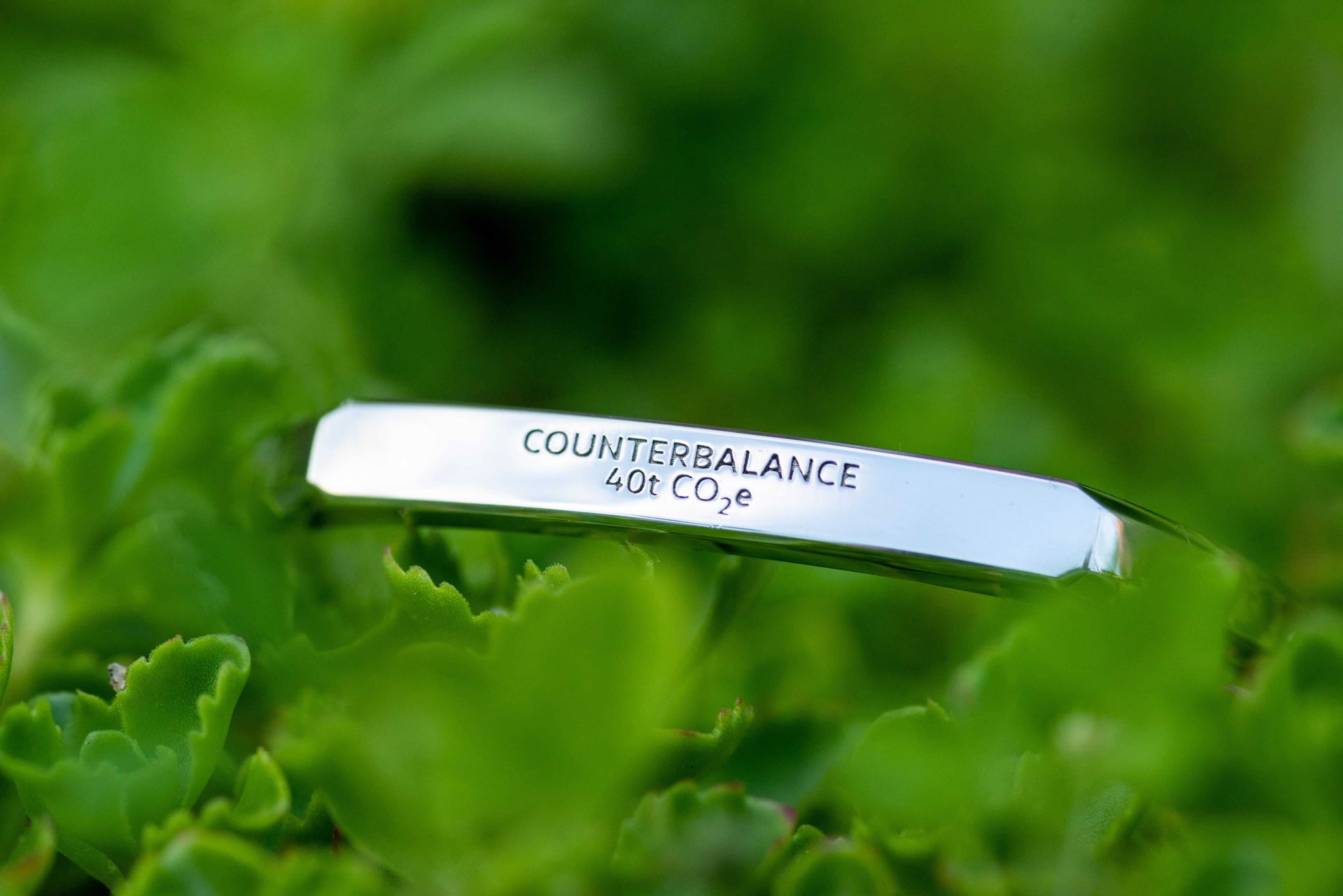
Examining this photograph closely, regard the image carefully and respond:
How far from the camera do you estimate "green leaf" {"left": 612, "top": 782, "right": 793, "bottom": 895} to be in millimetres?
339

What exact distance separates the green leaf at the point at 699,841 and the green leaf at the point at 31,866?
6.8 inches

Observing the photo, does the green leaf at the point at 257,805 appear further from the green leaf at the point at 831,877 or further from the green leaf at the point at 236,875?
the green leaf at the point at 831,877

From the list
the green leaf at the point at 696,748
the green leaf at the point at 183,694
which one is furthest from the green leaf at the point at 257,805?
the green leaf at the point at 696,748

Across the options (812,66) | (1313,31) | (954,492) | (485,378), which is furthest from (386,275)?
(1313,31)

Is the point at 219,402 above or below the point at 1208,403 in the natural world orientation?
below

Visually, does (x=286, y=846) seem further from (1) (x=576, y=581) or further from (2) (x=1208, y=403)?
(2) (x=1208, y=403)

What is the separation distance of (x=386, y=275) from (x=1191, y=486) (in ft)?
2.36

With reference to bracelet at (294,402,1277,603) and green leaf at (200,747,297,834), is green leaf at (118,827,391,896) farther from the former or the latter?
bracelet at (294,402,1277,603)

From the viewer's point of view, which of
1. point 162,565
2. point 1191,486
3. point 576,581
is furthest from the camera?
point 1191,486

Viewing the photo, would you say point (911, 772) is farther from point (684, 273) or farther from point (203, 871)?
point (684, 273)

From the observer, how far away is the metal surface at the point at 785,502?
0.49 m

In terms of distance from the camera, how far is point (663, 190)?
4.03ft

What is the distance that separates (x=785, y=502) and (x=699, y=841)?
180mm

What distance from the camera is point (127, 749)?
39 centimetres
